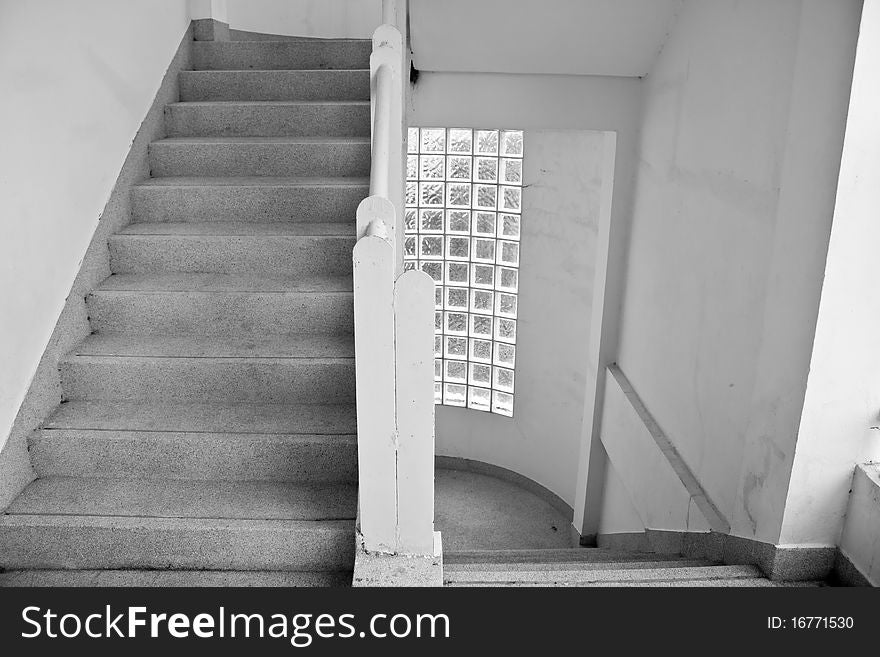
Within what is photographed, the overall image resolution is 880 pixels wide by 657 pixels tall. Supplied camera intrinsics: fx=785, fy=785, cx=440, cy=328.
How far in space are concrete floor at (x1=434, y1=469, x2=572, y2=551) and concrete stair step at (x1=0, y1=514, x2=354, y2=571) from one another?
3.96m

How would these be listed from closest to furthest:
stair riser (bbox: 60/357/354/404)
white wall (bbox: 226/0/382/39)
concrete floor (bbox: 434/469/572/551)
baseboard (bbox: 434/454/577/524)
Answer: stair riser (bbox: 60/357/354/404)
white wall (bbox: 226/0/382/39)
concrete floor (bbox: 434/469/572/551)
baseboard (bbox: 434/454/577/524)

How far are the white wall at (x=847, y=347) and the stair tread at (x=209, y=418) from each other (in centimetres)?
153

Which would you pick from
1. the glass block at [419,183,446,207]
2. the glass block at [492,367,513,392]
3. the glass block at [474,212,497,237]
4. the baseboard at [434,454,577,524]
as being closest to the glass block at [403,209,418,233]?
the glass block at [419,183,446,207]

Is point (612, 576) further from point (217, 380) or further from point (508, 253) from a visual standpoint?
point (508, 253)

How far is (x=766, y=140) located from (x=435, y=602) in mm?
2096

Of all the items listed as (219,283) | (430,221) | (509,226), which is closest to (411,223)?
(430,221)

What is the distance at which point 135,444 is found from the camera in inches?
106

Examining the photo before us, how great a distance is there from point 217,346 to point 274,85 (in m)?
1.77

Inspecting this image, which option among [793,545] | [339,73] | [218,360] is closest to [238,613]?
[218,360]

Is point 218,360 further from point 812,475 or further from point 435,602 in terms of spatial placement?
point 812,475

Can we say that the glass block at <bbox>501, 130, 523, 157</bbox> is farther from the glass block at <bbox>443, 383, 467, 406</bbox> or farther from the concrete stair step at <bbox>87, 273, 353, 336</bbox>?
the concrete stair step at <bbox>87, 273, 353, 336</bbox>

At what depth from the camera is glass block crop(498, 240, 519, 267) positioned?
281 inches

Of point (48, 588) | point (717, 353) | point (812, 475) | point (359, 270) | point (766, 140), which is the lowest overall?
point (48, 588)

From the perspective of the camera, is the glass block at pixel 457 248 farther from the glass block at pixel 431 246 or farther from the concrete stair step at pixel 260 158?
the concrete stair step at pixel 260 158
